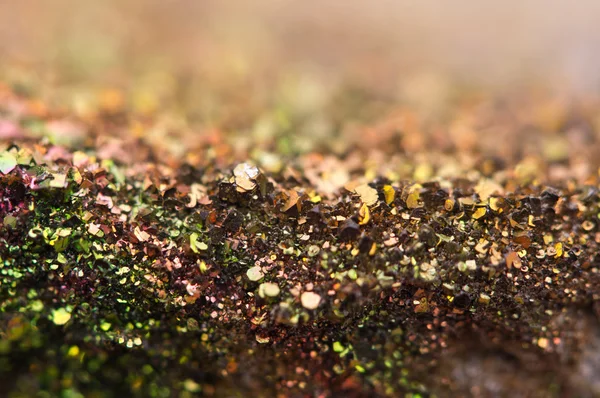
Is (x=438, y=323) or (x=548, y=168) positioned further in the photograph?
(x=548, y=168)

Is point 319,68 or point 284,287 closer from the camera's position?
point 284,287

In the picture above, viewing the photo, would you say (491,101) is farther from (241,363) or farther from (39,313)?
(39,313)

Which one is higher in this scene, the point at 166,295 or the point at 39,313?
the point at 166,295

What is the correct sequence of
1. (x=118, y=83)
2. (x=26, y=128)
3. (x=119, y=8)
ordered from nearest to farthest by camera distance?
(x=26, y=128), (x=118, y=83), (x=119, y=8)

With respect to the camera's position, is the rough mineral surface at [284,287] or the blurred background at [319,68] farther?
the blurred background at [319,68]

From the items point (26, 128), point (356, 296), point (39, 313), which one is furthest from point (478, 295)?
point (26, 128)

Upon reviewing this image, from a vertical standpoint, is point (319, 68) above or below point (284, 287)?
above

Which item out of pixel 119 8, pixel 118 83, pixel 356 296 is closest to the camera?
pixel 356 296

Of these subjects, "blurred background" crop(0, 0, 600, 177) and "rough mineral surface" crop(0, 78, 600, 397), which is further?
"blurred background" crop(0, 0, 600, 177)
